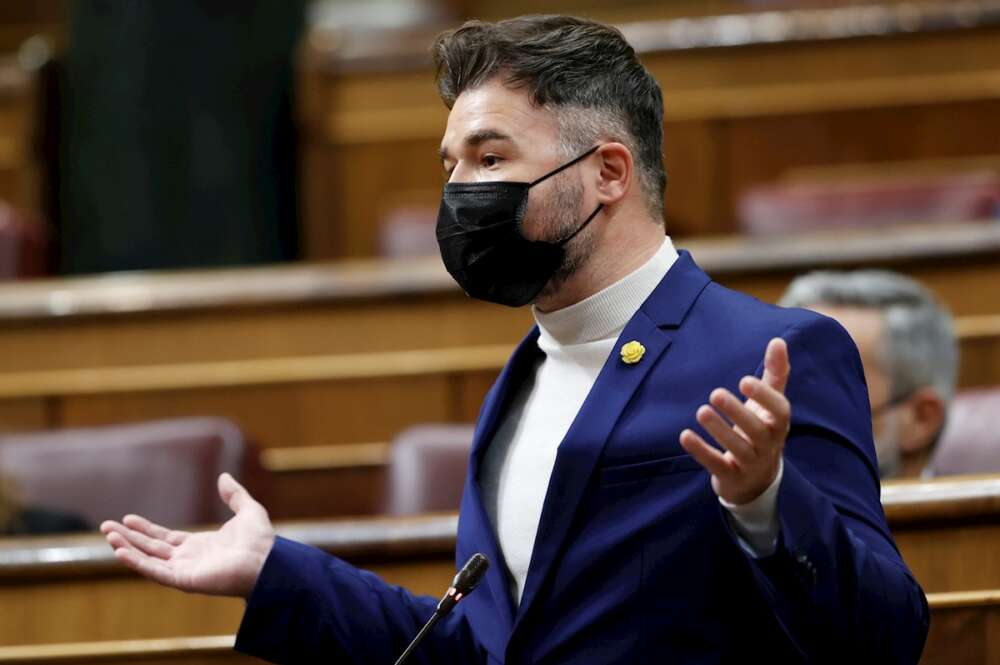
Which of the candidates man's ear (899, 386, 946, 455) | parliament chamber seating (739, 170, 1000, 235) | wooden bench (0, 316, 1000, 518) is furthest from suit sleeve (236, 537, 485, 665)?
parliament chamber seating (739, 170, 1000, 235)

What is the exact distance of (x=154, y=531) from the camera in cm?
56

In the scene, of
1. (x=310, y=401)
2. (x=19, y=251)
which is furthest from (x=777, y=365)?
(x=19, y=251)

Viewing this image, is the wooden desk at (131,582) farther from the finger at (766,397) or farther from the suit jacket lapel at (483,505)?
the finger at (766,397)

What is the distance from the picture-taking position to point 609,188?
0.54 m

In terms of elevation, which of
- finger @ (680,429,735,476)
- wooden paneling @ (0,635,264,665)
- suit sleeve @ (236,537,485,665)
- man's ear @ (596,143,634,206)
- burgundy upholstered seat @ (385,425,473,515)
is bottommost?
wooden paneling @ (0,635,264,665)

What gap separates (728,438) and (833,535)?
47mm

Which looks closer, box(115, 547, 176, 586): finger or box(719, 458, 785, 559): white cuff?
box(719, 458, 785, 559): white cuff

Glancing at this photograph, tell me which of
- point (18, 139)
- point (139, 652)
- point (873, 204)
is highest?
point (18, 139)

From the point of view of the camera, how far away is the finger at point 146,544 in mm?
548

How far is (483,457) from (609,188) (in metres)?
0.11

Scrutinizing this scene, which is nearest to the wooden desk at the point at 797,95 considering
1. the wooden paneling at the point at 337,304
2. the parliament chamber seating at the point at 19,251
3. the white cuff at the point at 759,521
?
the parliament chamber seating at the point at 19,251

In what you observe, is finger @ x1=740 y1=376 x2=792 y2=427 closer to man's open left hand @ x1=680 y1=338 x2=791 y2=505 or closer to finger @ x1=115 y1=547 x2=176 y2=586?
man's open left hand @ x1=680 y1=338 x2=791 y2=505

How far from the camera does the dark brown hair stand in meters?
0.53

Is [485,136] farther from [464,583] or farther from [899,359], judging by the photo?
[899,359]
